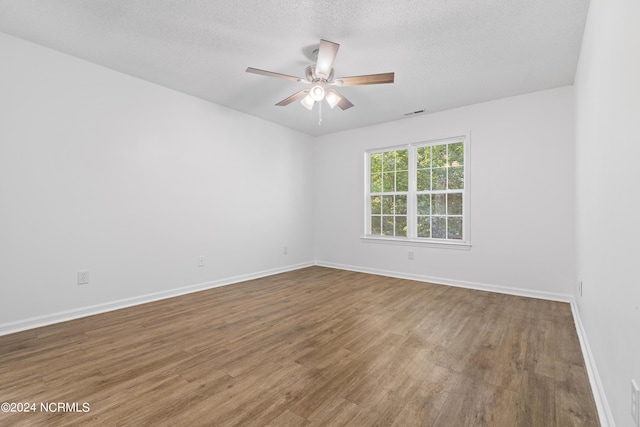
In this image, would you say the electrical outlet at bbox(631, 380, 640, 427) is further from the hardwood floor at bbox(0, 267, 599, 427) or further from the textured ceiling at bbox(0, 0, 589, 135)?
the textured ceiling at bbox(0, 0, 589, 135)

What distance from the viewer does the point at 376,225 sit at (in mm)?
5195

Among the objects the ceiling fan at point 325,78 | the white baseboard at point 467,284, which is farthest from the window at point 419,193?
the ceiling fan at point 325,78

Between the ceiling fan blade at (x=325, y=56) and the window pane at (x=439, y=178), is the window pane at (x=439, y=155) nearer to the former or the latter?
the window pane at (x=439, y=178)

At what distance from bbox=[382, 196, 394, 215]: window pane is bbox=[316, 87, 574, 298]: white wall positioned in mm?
616

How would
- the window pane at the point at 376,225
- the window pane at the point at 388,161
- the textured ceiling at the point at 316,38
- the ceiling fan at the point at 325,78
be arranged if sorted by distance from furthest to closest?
the window pane at the point at 376,225, the window pane at the point at 388,161, the ceiling fan at the point at 325,78, the textured ceiling at the point at 316,38

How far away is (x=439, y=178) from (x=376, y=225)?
1.34 meters

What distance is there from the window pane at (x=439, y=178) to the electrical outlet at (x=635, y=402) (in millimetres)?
3636

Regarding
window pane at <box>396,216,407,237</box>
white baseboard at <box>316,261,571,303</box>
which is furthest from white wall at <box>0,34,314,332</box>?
window pane at <box>396,216,407,237</box>

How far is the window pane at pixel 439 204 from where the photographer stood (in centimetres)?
445

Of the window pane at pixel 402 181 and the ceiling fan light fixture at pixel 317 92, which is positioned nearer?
the ceiling fan light fixture at pixel 317 92

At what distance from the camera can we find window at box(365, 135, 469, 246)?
4.33 meters

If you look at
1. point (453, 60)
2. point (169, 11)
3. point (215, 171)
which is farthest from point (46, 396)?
point (453, 60)

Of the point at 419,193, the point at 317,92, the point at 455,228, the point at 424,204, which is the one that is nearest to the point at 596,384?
the point at 455,228

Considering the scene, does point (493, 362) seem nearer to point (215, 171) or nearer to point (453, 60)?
point (453, 60)
